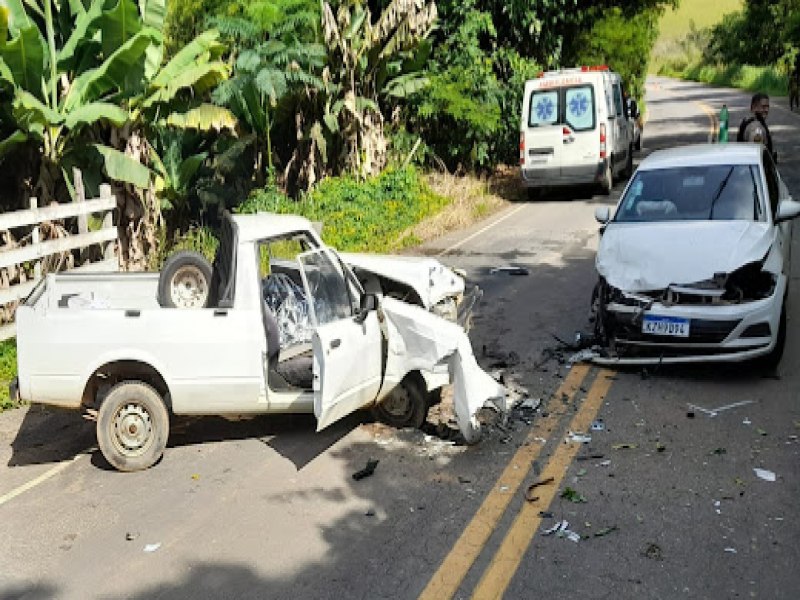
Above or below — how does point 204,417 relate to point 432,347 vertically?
below

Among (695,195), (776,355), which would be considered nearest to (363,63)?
(695,195)

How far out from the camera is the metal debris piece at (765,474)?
18.3 feet

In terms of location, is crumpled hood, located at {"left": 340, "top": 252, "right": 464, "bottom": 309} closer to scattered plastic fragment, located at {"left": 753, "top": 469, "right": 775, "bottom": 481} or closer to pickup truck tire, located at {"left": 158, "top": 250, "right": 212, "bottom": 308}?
pickup truck tire, located at {"left": 158, "top": 250, "right": 212, "bottom": 308}

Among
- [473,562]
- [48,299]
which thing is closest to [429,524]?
[473,562]

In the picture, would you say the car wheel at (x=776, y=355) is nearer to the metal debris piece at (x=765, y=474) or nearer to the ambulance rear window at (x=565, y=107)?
the metal debris piece at (x=765, y=474)

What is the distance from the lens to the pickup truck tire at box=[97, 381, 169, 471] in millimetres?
6184

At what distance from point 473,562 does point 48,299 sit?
4.15 metres

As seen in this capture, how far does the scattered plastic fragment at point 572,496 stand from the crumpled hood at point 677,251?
2.71m

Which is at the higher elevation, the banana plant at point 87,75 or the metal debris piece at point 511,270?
the banana plant at point 87,75

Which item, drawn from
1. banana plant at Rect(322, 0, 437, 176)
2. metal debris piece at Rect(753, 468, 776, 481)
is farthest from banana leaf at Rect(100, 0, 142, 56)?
metal debris piece at Rect(753, 468, 776, 481)

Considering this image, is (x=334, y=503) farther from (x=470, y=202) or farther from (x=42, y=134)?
(x=470, y=202)

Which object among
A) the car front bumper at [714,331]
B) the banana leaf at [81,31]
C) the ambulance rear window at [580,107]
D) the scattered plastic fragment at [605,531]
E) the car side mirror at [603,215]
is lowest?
the scattered plastic fragment at [605,531]

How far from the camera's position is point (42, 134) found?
38.7ft

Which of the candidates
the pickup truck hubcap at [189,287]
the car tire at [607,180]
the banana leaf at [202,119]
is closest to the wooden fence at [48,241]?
the pickup truck hubcap at [189,287]
